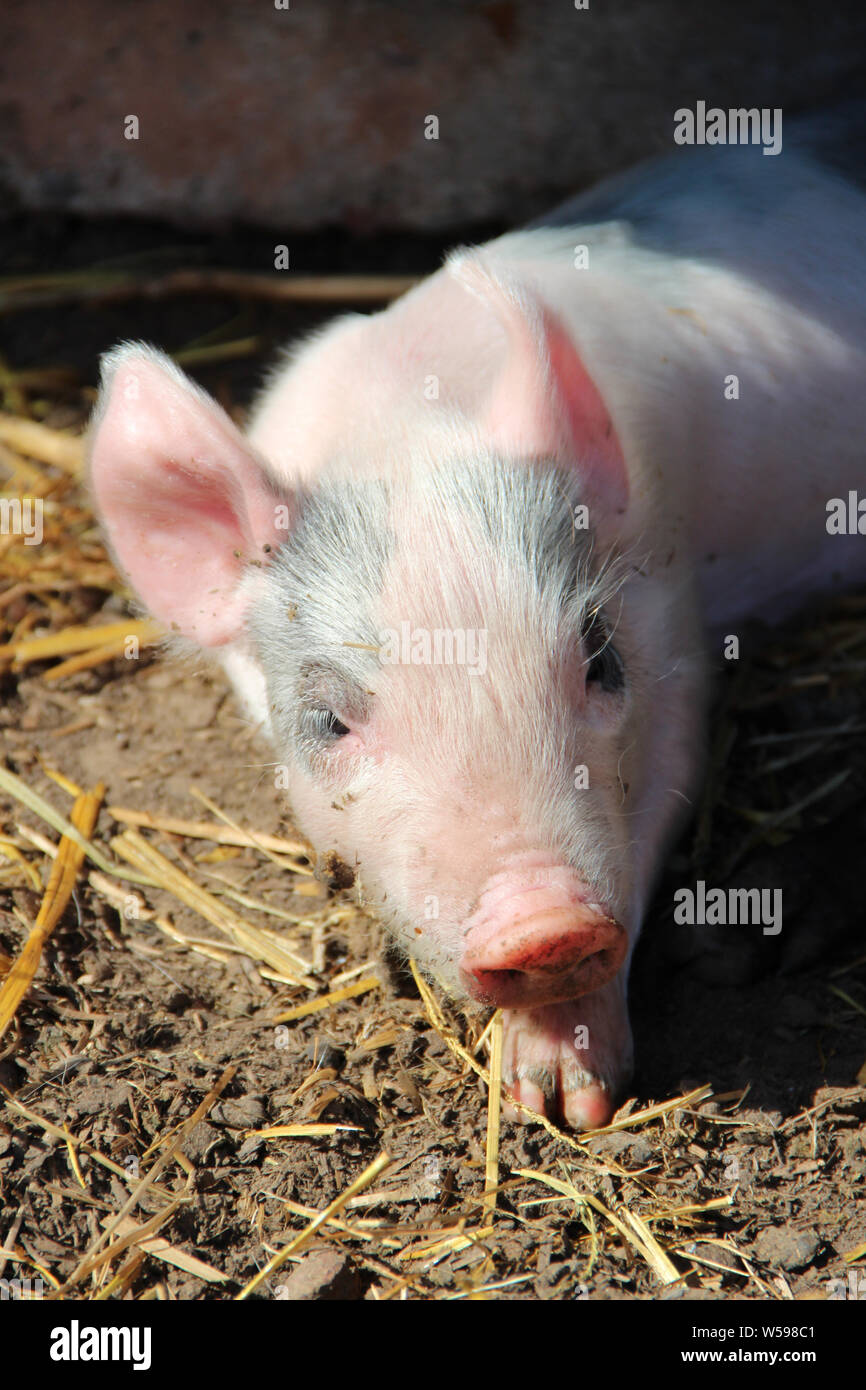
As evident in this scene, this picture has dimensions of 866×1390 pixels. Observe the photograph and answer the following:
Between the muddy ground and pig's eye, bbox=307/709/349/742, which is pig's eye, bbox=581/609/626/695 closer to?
pig's eye, bbox=307/709/349/742

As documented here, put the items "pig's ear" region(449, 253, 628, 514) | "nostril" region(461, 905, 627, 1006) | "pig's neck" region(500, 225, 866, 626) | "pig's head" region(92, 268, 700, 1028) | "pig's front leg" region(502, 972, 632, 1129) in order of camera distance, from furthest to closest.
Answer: "pig's neck" region(500, 225, 866, 626) < "pig's ear" region(449, 253, 628, 514) < "pig's front leg" region(502, 972, 632, 1129) < "pig's head" region(92, 268, 700, 1028) < "nostril" region(461, 905, 627, 1006)

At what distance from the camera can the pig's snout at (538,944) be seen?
2176mm

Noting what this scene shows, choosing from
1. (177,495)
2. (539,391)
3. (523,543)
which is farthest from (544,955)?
(177,495)

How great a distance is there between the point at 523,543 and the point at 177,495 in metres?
0.83

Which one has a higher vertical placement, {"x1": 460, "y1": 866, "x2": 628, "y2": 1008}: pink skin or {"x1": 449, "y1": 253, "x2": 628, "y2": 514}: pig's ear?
{"x1": 449, "y1": 253, "x2": 628, "y2": 514}: pig's ear

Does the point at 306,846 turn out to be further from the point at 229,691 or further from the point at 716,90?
the point at 716,90

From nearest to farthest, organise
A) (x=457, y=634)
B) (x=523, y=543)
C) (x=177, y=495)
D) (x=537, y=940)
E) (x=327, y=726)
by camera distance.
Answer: (x=537, y=940), (x=457, y=634), (x=523, y=543), (x=327, y=726), (x=177, y=495)

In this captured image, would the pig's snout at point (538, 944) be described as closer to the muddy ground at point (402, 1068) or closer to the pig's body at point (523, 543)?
the pig's body at point (523, 543)

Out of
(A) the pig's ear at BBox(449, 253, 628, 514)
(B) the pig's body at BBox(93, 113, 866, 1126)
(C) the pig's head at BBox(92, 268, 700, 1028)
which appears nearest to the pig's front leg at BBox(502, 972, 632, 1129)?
(B) the pig's body at BBox(93, 113, 866, 1126)

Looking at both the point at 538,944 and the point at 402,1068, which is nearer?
the point at 538,944

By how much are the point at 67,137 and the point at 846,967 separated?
435 centimetres

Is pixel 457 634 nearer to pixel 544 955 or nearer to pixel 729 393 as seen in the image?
pixel 544 955

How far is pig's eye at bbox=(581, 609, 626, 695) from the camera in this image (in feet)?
8.63

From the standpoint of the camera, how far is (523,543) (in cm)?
255
